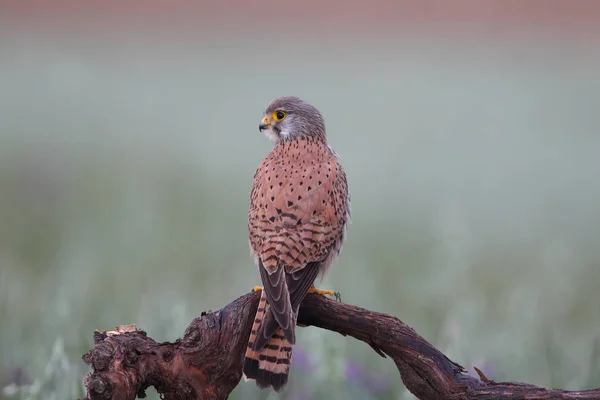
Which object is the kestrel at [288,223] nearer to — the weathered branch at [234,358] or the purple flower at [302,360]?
the weathered branch at [234,358]

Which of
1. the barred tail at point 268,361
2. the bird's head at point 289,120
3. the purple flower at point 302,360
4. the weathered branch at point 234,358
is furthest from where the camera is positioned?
the purple flower at point 302,360

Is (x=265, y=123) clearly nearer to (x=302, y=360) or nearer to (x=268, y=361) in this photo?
(x=268, y=361)

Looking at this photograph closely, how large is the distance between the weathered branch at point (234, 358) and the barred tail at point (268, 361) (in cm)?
7

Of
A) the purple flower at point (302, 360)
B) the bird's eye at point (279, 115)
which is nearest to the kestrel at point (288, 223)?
the bird's eye at point (279, 115)

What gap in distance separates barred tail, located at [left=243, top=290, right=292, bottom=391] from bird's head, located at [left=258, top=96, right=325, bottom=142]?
0.81 meters

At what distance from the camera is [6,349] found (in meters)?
3.22

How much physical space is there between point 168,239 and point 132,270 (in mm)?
227

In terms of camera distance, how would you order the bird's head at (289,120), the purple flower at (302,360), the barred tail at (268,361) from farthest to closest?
the purple flower at (302,360), the bird's head at (289,120), the barred tail at (268,361)

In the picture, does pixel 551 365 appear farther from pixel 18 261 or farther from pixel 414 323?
pixel 18 261

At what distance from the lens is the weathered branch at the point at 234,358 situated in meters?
1.88

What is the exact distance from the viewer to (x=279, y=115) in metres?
2.63

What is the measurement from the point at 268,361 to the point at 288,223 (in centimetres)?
45

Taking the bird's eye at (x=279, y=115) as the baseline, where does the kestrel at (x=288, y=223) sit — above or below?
below

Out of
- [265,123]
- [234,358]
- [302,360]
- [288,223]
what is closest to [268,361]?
[234,358]
